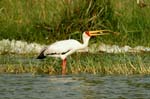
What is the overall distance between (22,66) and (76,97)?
3.11m

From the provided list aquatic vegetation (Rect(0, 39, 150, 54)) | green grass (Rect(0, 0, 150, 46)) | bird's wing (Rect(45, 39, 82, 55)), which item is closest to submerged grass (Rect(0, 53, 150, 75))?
bird's wing (Rect(45, 39, 82, 55))

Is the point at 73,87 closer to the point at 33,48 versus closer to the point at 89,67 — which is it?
the point at 89,67

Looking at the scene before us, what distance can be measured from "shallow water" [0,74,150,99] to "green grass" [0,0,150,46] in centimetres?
427

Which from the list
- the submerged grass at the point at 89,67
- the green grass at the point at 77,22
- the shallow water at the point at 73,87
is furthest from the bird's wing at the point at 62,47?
the green grass at the point at 77,22

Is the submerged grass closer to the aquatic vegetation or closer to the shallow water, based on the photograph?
the shallow water

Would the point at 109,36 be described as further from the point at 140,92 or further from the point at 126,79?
the point at 140,92

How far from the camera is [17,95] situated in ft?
32.8

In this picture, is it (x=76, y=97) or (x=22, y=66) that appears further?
(x=22, y=66)

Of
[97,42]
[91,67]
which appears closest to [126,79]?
[91,67]

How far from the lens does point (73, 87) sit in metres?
11.0

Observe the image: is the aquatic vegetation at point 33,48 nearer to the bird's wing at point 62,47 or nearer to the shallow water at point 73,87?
the bird's wing at point 62,47

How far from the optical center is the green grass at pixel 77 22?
54.1 feet

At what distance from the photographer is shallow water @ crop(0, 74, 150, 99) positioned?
10016 millimetres

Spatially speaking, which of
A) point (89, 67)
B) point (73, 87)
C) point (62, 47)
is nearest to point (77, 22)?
point (62, 47)
